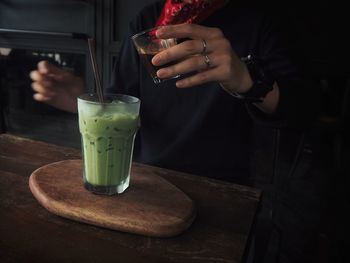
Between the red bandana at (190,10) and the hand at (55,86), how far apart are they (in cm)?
34

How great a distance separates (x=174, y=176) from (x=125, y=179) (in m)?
0.14

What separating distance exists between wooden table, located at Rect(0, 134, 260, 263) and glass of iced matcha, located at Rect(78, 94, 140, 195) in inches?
4.5

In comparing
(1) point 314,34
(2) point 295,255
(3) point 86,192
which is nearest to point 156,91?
(3) point 86,192

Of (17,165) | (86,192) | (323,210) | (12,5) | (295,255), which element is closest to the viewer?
(86,192)

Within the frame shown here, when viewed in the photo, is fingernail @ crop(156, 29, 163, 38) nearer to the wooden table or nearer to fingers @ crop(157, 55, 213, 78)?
fingers @ crop(157, 55, 213, 78)

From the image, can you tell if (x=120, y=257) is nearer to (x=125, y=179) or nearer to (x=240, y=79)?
(x=125, y=179)

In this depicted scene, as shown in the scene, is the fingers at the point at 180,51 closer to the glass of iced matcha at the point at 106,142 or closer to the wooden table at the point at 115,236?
the glass of iced matcha at the point at 106,142

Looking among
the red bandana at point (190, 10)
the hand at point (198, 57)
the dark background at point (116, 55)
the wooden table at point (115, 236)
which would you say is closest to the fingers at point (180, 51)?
the hand at point (198, 57)

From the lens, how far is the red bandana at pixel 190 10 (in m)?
1.00

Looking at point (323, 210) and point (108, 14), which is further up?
point (108, 14)

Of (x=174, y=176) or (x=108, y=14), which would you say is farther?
(x=108, y=14)

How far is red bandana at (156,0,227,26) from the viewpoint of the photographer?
100 centimetres

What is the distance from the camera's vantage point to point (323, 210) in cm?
194

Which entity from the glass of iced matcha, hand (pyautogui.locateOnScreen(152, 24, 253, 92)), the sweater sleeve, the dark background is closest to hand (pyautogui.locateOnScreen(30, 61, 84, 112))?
the glass of iced matcha
